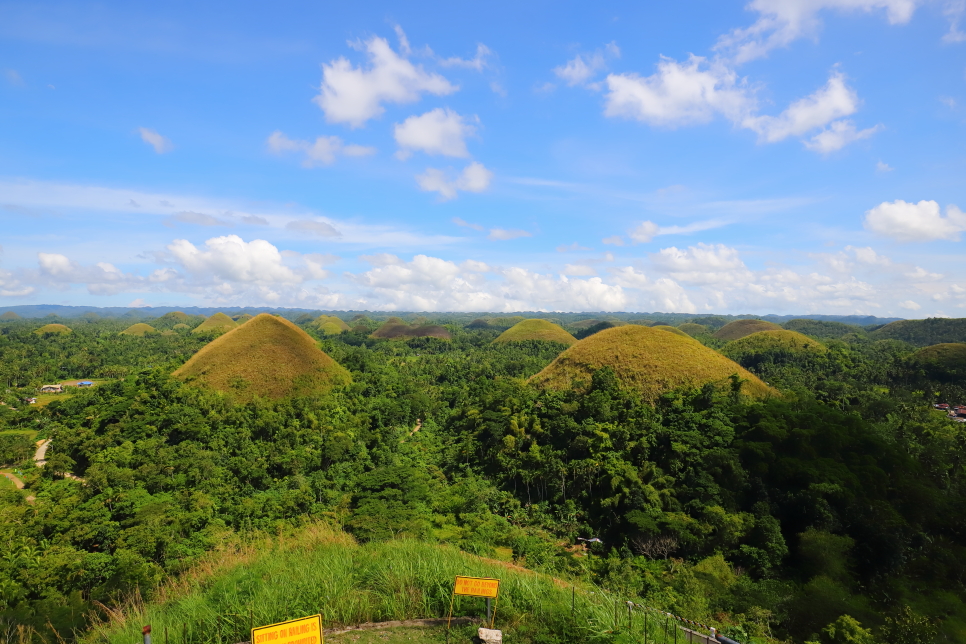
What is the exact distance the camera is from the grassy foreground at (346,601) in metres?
5.12

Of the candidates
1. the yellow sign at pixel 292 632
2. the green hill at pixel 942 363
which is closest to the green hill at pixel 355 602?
the yellow sign at pixel 292 632

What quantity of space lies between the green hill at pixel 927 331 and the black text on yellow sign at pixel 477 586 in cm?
11166

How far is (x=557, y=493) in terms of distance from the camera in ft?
68.2

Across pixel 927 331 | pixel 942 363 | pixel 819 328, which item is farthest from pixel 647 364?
pixel 819 328

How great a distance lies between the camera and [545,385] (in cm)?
3131

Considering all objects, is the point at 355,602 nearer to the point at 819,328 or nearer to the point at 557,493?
the point at 557,493

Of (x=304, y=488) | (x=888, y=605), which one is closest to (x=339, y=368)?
(x=304, y=488)

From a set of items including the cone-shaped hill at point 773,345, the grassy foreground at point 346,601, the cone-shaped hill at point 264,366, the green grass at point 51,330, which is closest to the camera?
the grassy foreground at point 346,601

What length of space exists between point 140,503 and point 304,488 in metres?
6.70

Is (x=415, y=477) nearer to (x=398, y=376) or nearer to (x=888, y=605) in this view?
(x=888, y=605)

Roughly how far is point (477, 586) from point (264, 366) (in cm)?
3451

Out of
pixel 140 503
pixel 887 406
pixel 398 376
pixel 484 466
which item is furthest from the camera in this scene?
pixel 398 376

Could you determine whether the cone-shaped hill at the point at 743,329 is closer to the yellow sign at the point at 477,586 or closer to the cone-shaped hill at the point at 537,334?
the cone-shaped hill at the point at 537,334

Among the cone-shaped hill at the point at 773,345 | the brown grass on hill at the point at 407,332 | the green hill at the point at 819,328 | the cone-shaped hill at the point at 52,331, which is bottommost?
the cone-shaped hill at the point at 52,331
